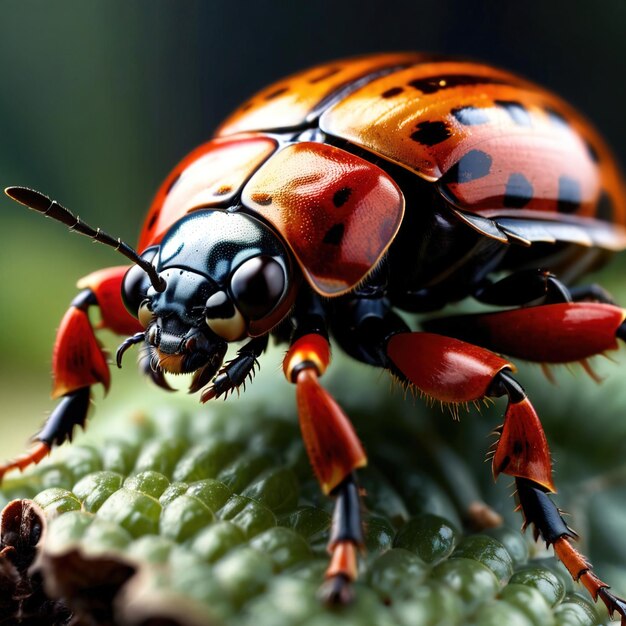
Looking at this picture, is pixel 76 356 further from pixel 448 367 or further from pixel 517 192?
pixel 517 192

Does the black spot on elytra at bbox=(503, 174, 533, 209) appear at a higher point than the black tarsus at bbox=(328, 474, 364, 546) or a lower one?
higher

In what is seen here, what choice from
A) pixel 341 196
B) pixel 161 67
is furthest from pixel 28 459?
pixel 161 67

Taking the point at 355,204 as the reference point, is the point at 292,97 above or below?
above

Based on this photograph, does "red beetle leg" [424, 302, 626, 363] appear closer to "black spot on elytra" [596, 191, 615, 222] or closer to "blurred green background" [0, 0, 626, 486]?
"black spot on elytra" [596, 191, 615, 222]

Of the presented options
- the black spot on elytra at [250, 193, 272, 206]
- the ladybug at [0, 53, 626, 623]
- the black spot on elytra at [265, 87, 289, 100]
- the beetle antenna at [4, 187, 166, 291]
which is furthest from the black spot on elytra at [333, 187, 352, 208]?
the black spot on elytra at [265, 87, 289, 100]

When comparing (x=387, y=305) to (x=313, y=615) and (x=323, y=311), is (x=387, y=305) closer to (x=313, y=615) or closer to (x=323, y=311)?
(x=323, y=311)

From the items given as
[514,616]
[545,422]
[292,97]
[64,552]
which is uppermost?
[292,97]

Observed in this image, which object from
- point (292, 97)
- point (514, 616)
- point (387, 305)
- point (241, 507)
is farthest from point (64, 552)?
point (292, 97)
